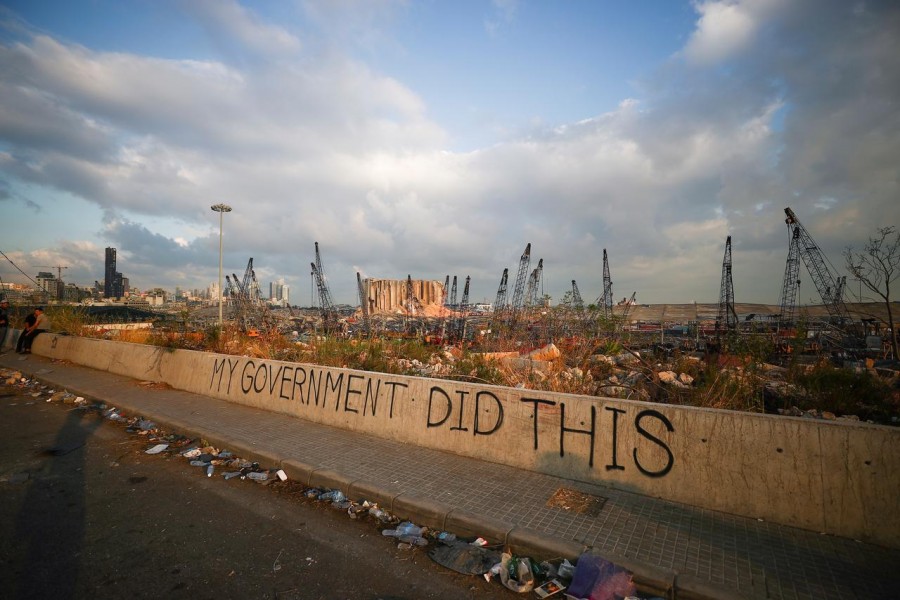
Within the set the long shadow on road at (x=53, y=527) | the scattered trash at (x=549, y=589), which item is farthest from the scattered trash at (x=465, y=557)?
the long shadow on road at (x=53, y=527)

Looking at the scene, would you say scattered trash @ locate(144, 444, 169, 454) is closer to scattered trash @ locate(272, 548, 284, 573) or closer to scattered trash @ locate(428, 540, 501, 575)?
scattered trash @ locate(272, 548, 284, 573)

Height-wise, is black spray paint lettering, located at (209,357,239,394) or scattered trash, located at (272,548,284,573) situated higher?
black spray paint lettering, located at (209,357,239,394)

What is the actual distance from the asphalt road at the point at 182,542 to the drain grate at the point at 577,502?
115 centimetres

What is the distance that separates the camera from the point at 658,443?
4.07m

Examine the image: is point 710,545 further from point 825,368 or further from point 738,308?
point 738,308

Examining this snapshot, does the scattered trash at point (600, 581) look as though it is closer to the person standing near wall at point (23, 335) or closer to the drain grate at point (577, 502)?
the drain grate at point (577, 502)

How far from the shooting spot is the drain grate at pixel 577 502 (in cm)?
381

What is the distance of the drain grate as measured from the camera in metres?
3.81

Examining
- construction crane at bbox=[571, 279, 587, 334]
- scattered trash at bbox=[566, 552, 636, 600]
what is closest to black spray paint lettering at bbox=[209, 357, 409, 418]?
scattered trash at bbox=[566, 552, 636, 600]

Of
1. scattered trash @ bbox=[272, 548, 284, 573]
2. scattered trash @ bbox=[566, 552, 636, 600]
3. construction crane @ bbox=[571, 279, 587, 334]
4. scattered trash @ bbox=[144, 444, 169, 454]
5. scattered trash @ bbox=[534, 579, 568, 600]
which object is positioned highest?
construction crane @ bbox=[571, 279, 587, 334]

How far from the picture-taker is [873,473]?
127 inches

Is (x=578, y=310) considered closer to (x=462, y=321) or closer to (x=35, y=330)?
(x=35, y=330)

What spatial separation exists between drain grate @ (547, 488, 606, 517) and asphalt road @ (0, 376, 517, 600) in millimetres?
1148

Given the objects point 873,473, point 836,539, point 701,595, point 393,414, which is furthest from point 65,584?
point 873,473
